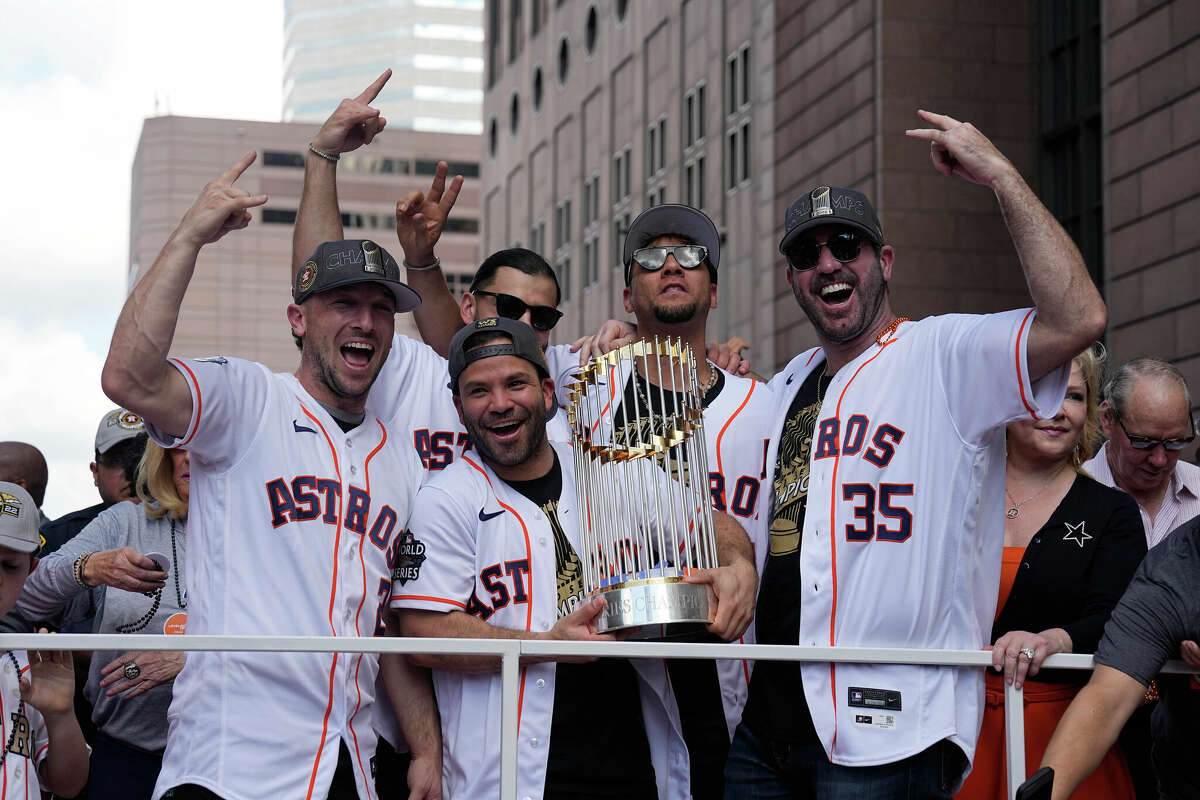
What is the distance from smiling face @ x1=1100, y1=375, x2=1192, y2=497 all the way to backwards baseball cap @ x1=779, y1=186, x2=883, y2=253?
5.86 ft

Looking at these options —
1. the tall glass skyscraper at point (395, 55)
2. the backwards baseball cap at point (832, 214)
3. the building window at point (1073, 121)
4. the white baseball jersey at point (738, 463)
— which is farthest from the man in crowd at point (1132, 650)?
the tall glass skyscraper at point (395, 55)

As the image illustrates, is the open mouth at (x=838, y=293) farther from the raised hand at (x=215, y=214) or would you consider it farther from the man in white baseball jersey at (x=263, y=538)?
the raised hand at (x=215, y=214)

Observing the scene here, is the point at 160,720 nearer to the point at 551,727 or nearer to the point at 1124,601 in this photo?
the point at 551,727

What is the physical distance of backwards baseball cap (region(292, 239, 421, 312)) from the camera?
15.3 feet

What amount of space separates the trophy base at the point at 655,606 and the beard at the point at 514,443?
717 mm

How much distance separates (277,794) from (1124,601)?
7.91ft

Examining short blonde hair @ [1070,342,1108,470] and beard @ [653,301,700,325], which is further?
beard @ [653,301,700,325]

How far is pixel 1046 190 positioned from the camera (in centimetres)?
2320

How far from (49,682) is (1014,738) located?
9.19 feet

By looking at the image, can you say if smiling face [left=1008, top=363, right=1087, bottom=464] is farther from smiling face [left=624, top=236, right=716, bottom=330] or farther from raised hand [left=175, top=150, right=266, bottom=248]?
raised hand [left=175, top=150, right=266, bottom=248]

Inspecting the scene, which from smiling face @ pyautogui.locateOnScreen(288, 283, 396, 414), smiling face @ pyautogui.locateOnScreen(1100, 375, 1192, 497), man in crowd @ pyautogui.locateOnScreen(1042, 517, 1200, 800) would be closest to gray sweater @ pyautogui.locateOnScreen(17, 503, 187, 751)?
smiling face @ pyautogui.locateOnScreen(288, 283, 396, 414)

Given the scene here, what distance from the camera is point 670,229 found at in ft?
18.0

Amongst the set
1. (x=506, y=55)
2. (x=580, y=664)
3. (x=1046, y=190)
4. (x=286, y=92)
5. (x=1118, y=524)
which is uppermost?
(x=286, y=92)

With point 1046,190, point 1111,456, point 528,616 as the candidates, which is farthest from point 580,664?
point 1046,190
